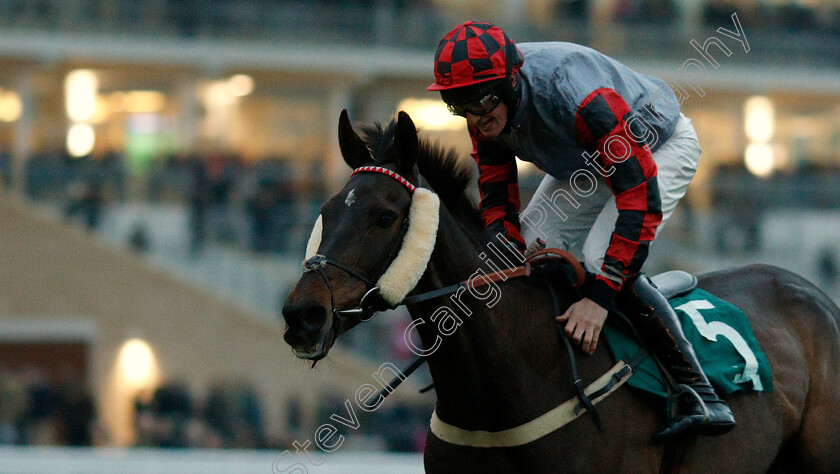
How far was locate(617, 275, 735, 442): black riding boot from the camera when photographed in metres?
3.33

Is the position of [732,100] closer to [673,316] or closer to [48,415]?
[48,415]

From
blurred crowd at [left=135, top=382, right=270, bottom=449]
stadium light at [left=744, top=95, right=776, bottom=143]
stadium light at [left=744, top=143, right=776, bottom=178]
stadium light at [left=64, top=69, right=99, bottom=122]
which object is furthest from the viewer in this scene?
stadium light at [left=744, top=143, right=776, bottom=178]

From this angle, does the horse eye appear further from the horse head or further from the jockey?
the jockey

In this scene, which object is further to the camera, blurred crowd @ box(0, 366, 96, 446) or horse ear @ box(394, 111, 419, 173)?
blurred crowd @ box(0, 366, 96, 446)

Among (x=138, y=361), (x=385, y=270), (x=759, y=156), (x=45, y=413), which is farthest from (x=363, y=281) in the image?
(x=759, y=156)

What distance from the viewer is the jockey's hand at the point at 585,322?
3.19m

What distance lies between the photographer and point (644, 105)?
3.49 meters

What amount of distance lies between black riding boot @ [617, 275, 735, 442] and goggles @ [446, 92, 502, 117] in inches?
28.6

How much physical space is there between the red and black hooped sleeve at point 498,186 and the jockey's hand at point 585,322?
0.42 metres

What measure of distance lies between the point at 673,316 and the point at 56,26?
1513cm

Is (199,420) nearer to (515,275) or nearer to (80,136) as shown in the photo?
(515,275)

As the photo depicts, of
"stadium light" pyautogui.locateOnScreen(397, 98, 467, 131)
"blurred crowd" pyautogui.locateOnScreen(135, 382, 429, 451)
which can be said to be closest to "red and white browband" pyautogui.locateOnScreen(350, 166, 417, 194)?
"blurred crowd" pyautogui.locateOnScreen(135, 382, 429, 451)

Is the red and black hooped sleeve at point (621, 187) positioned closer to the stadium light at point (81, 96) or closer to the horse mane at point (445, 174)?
the horse mane at point (445, 174)

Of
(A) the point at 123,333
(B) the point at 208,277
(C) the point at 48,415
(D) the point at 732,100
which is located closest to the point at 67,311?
(A) the point at 123,333
